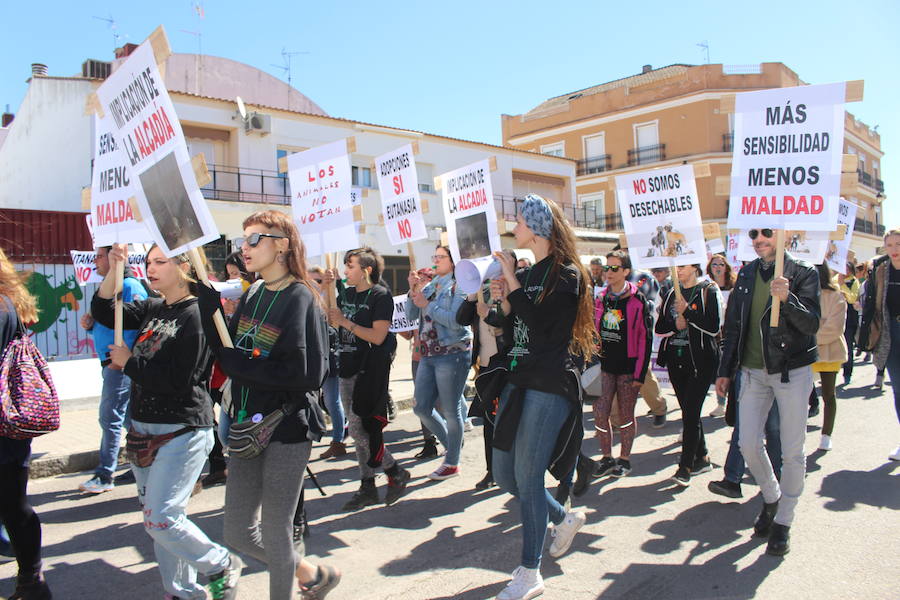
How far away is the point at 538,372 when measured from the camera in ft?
11.4

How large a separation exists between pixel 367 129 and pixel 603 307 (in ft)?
62.2

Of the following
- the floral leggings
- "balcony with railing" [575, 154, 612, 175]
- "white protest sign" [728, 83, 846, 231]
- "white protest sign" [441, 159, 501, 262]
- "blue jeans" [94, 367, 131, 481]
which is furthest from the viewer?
"balcony with railing" [575, 154, 612, 175]

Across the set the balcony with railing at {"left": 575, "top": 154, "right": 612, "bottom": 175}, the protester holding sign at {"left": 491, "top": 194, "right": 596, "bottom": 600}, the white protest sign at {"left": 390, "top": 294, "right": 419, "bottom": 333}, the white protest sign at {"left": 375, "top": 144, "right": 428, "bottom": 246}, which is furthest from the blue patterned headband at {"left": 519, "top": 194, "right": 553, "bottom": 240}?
the balcony with railing at {"left": 575, "top": 154, "right": 612, "bottom": 175}

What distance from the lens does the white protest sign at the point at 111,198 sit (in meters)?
4.02

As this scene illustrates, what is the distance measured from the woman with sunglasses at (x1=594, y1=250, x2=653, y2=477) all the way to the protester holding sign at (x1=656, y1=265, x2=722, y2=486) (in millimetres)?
267

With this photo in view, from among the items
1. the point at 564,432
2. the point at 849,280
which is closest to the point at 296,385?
the point at 564,432

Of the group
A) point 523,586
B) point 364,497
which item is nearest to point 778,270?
point 523,586

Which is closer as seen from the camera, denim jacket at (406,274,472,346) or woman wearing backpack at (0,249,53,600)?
woman wearing backpack at (0,249,53,600)

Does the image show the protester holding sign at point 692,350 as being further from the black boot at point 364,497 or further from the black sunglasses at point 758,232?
the black boot at point 364,497

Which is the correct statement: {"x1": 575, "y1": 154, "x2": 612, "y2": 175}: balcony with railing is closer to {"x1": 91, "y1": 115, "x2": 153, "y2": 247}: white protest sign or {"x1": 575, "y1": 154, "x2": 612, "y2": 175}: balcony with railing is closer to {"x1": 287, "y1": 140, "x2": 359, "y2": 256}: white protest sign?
{"x1": 287, "y1": 140, "x2": 359, "y2": 256}: white protest sign

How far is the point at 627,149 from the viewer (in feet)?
124

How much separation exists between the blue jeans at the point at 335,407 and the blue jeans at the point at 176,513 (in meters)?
3.45

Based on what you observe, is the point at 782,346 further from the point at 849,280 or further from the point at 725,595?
the point at 849,280

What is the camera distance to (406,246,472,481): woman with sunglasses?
572 centimetres
